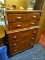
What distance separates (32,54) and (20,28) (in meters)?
0.79

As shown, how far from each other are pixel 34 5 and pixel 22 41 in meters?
0.87

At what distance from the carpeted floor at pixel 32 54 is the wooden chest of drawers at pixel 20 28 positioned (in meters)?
0.12

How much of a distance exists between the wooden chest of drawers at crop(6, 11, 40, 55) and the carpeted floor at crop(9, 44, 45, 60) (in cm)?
12

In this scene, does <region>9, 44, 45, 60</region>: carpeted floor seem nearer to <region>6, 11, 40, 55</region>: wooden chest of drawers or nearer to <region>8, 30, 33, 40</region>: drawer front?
<region>6, 11, 40, 55</region>: wooden chest of drawers

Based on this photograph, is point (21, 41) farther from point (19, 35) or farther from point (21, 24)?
point (21, 24)

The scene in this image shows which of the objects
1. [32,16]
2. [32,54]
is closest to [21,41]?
[32,54]

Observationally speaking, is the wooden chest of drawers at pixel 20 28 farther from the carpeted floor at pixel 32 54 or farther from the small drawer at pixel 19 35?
the carpeted floor at pixel 32 54

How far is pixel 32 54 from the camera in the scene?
187 cm

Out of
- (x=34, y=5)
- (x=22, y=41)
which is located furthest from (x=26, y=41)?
(x=34, y=5)

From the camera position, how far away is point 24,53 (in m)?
1.87

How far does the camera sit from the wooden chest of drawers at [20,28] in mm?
1353

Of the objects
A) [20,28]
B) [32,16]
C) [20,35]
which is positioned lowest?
[20,35]

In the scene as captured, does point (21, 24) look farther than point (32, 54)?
No

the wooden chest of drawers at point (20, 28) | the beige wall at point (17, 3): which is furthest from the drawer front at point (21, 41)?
the beige wall at point (17, 3)
